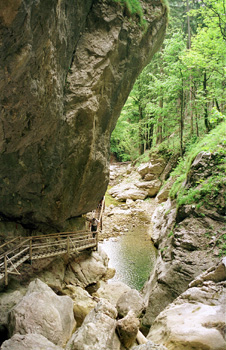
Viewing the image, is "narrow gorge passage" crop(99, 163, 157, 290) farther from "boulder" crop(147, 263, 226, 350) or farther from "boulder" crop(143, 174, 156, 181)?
"boulder" crop(147, 263, 226, 350)

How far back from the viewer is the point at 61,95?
7.39m

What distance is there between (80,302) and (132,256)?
214 inches

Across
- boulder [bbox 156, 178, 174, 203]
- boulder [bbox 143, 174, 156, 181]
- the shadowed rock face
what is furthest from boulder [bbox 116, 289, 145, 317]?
boulder [bbox 143, 174, 156, 181]

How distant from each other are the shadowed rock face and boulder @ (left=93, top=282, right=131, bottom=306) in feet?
12.8

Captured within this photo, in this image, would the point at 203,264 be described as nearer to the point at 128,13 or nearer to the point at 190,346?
Answer: the point at 190,346

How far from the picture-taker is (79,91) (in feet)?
26.8

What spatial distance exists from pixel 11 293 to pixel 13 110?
6.24 metres

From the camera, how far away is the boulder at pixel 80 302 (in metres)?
8.17

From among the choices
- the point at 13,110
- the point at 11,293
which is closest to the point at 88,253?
the point at 11,293

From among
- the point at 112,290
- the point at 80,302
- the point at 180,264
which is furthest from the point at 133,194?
the point at 80,302

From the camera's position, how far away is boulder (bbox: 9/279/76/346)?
594cm

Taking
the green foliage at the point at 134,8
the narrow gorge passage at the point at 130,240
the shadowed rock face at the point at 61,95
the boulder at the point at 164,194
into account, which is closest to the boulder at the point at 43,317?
the shadowed rock face at the point at 61,95

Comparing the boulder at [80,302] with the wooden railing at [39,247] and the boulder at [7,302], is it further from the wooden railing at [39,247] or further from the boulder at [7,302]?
the boulder at [7,302]

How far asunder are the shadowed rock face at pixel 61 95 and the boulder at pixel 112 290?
3893 mm
